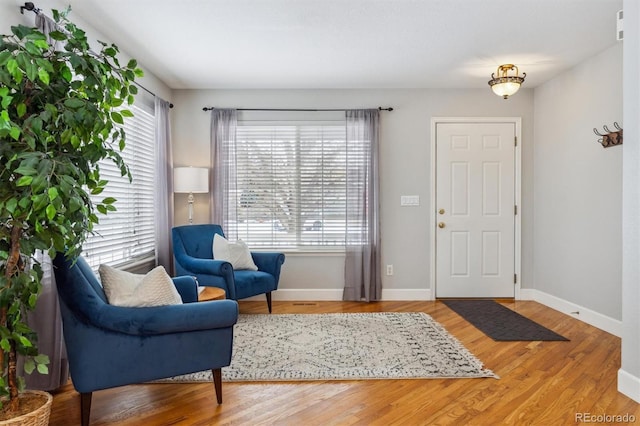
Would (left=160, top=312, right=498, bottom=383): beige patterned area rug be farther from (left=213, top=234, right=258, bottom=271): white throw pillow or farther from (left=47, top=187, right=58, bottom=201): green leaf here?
(left=47, top=187, right=58, bottom=201): green leaf

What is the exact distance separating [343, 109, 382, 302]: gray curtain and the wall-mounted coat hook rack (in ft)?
6.97

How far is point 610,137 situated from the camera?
3.51 meters

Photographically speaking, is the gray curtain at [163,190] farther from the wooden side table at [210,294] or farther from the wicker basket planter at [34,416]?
the wicker basket planter at [34,416]

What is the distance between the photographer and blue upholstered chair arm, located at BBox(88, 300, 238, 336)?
203 centimetres

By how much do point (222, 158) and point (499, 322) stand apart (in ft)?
10.9

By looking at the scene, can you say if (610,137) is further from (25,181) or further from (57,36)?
(25,181)

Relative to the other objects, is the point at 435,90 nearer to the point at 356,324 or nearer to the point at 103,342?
the point at 356,324

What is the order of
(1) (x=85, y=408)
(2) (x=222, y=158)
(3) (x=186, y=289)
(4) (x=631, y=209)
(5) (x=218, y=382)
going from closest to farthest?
(1) (x=85, y=408), (5) (x=218, y=382), (4) (x=631, y=209), (3) (x=186, y=289), (2) (x=222, y=158)

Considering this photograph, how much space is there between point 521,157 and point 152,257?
4.18m

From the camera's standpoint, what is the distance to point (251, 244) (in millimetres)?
4793

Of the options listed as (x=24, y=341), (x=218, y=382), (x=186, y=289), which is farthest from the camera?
(x=186, y=289)

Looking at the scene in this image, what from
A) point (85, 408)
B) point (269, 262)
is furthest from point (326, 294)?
point (85, 408)

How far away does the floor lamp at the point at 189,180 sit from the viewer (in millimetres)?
4344

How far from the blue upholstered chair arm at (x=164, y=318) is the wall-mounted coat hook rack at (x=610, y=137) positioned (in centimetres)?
336
